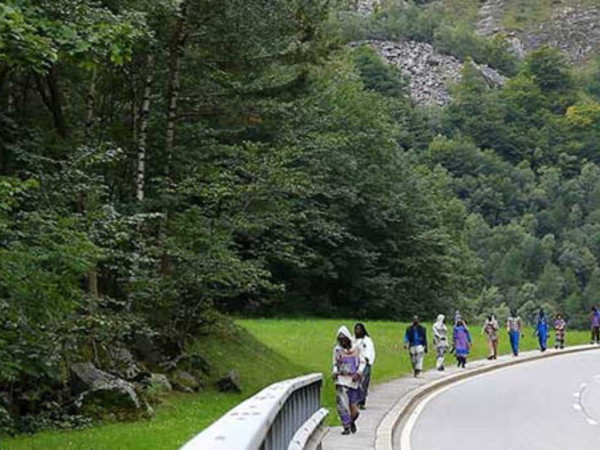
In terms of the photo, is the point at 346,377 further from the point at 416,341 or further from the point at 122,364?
the point at 416,341

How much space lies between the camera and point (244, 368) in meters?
26.1

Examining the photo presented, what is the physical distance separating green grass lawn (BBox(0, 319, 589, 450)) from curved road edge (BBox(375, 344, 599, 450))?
1.20 metres

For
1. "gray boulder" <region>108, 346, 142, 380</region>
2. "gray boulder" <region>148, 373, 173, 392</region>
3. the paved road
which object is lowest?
the paved road

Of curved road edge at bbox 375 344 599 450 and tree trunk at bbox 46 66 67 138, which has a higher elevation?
tree trunk at bbox 46 66 67 138

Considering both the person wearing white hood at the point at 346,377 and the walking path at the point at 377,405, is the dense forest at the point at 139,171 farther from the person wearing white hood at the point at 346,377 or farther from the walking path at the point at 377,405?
the person wearing white hood at the point at 346,377

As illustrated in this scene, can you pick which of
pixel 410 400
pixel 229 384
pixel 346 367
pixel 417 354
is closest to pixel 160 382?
pixel 229 384

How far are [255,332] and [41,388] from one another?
64.6 ft

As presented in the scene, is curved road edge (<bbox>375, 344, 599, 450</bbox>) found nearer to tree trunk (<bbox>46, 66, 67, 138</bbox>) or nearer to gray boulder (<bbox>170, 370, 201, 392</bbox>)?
gray boulder (<bbox>170, 370, 201, 392</bbox>)

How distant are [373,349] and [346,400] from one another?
4057 millimetres

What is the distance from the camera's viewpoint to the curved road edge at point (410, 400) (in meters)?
16.0

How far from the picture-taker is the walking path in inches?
599

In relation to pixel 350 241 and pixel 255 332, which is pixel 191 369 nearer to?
pixel 255 332

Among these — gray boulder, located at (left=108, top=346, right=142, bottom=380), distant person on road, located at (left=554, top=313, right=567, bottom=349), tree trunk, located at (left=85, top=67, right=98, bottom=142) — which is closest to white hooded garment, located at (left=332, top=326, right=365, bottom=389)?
gray boulder, located at (left=108, top=346, right=142, bottom=380)

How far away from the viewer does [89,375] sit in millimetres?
18688
